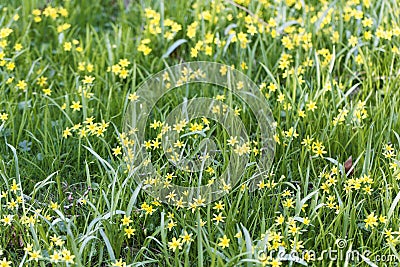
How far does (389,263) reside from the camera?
93.8 inches

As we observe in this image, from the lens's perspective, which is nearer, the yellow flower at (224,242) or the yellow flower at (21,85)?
the yellow flower at (224,242)

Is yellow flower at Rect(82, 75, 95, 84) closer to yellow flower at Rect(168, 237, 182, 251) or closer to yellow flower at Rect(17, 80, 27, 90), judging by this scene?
yellow flower at Rect(17, 80, 27, 90)

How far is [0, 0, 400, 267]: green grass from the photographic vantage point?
2.48 meters

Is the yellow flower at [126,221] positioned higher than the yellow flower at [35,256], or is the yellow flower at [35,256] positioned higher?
the yellow flower at [126,221]

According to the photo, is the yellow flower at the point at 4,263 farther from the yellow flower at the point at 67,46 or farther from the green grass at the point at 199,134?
the yellow flower at the point at 67,46

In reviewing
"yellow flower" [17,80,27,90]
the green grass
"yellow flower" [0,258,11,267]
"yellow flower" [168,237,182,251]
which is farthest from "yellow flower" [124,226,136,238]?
"yellow flower" [17,80,27,90]

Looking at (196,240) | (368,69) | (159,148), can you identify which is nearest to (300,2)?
(368,69)

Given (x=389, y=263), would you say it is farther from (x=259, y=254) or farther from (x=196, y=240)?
(x=196, y=240)

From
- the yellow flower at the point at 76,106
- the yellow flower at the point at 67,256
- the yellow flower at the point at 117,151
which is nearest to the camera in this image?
the yellow flower at the point at 67,256

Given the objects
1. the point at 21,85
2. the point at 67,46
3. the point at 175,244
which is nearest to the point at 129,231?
the point at 175,244

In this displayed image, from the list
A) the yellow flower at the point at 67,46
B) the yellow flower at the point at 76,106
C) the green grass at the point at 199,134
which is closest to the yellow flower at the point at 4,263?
the green grass at the point at 199,134

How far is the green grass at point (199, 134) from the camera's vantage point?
2.48 meters

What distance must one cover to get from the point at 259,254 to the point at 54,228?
0.82 m

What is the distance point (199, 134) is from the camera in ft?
9.72
